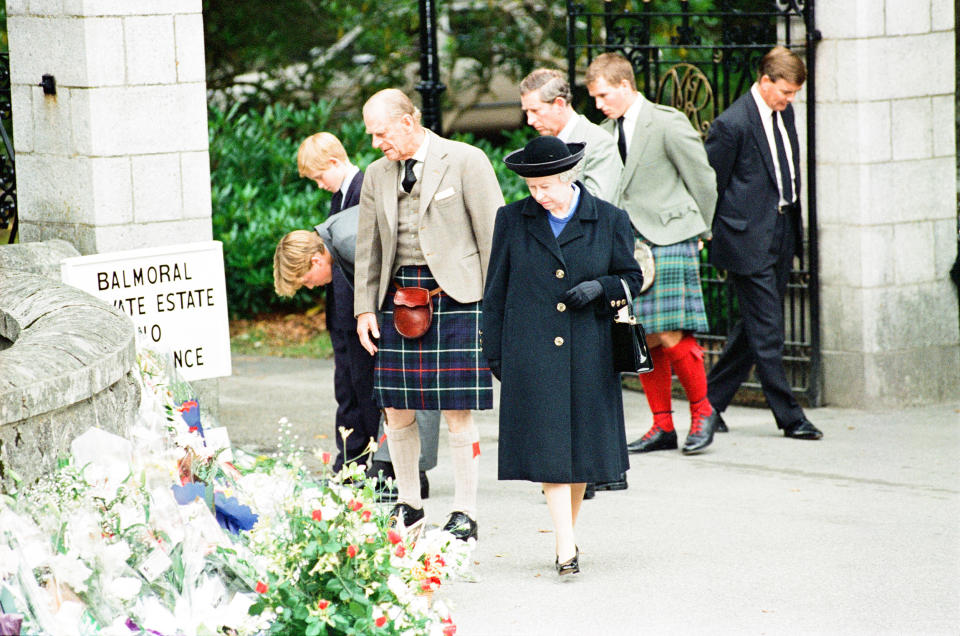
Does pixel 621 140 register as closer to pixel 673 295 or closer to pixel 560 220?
pixel 673 295

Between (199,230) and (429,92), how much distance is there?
247cm

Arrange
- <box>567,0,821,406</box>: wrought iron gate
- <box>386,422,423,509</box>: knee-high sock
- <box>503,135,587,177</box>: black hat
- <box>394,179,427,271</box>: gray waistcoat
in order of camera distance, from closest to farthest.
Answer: <box>503,135,587,177</box>: black hat
<box>394,179,427,271</box>: gray waistcoat
<box>386,422,423,509</box>: knee-high sock
<box>567,0,821,406</box>: wrought iron gate

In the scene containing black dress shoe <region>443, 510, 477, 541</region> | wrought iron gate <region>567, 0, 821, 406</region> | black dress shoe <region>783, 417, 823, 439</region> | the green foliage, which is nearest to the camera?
black dress shoe <region>443, 510, 477, 541</region>

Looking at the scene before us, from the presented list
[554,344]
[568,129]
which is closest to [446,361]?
[554,344]

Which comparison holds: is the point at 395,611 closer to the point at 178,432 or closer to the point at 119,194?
the point at 178,432

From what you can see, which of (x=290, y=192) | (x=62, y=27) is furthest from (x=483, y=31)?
(x=62, y=27)

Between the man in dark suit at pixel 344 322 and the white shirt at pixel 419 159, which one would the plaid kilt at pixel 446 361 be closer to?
the white shirt at pixel 419 159

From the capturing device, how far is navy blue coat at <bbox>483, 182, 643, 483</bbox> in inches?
208

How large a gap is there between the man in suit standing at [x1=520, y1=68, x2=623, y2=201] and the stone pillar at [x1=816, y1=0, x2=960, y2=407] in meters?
2.07

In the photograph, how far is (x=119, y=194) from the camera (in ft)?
21.6

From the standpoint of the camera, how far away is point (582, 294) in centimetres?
525

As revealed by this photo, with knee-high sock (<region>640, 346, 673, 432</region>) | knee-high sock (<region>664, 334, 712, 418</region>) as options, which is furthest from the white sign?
knee-high sock (<region>664, 334, 712, 418</region>)

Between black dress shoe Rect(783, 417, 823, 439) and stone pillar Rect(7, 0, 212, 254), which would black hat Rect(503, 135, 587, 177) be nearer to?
stone pillar Rect(7, 0, 212, 254)

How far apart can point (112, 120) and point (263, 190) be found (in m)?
6.01
